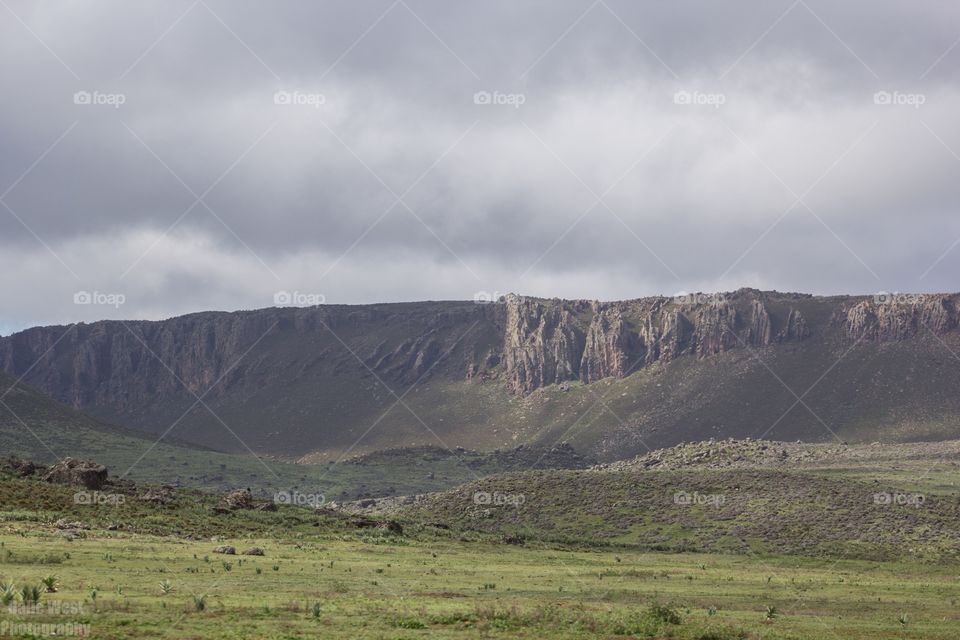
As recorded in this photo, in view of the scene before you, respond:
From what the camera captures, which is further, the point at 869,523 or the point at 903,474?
the point at 903,474

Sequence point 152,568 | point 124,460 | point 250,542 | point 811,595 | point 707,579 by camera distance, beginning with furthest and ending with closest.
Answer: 1. point 124,460
2. point 250,542
3. point 707,579
4. point 811,595
5. point 152,568

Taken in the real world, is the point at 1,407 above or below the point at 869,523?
above

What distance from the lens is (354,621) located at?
1441 inches

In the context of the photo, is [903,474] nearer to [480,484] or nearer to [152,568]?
[480,484]

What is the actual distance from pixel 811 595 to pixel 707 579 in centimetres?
916

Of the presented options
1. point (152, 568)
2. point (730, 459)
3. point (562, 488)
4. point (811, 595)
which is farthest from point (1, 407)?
point (811, 595)
